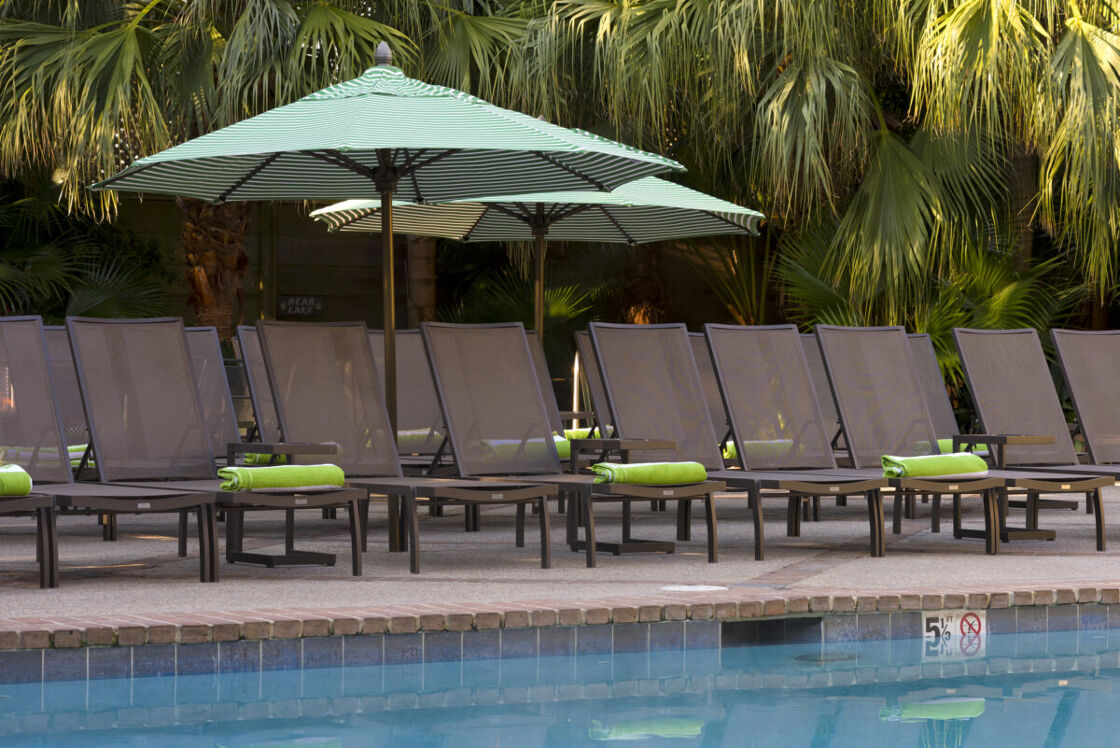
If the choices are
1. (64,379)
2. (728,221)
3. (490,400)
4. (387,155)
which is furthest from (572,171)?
(64,379)

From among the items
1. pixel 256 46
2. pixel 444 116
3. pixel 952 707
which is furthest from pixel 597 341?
pixel 256 46

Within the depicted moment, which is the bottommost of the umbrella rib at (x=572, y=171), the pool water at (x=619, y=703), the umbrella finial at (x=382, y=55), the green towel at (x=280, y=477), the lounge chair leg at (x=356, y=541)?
the pool water at (x=619, y=703)

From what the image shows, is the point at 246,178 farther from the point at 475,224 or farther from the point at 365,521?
the point at 475,224

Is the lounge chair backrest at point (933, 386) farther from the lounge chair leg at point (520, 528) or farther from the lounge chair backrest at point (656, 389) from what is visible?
the lounge chair leg at point (520, 528)

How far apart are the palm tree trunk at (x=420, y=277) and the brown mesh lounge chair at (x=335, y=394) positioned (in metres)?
8.42

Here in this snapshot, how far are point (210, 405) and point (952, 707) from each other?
4.63 m

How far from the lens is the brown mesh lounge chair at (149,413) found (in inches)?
261

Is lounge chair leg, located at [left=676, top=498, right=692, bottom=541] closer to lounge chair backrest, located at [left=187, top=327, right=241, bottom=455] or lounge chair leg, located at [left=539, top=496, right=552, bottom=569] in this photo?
lounge chair leg, located at [left=539, top=496, right=552, bottom=569]

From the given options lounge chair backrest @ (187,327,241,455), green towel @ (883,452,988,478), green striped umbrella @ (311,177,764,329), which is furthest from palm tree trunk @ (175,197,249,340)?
green towel @ (883,452,988,478)

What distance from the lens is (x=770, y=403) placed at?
773cm

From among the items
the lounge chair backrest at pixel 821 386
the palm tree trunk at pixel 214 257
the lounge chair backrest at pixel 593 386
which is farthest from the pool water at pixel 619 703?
the palm tree trunk at pixel 214 257

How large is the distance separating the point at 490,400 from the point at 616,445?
0.67 metres

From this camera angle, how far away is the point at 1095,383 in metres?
8.38

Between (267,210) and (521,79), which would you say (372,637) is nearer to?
(521,79)
